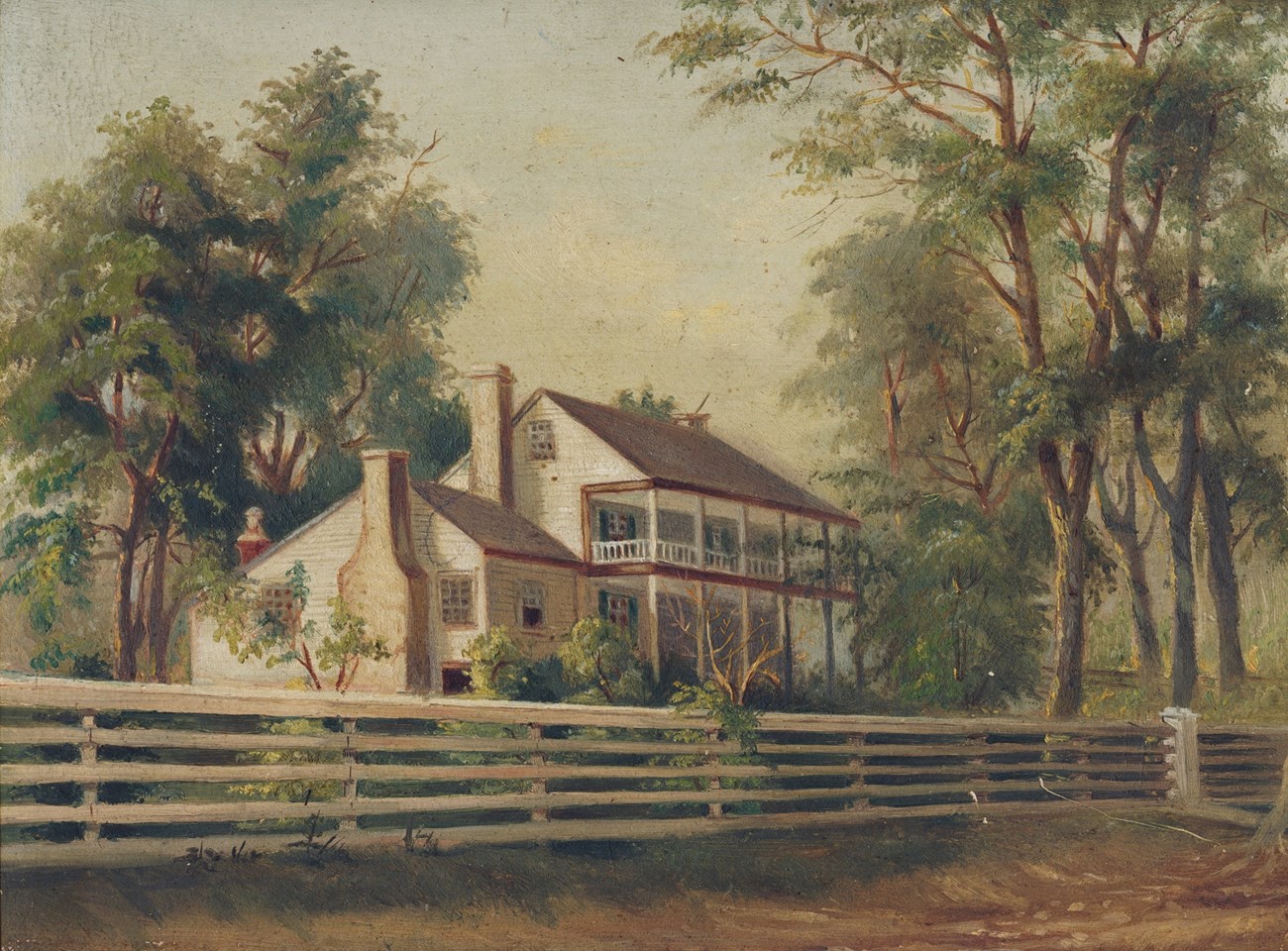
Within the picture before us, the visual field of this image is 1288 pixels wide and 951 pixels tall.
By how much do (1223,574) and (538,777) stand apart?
3.94 metres

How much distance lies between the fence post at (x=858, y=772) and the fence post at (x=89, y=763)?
3.77 m

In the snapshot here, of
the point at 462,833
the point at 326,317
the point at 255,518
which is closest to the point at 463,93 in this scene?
the point at 326,317

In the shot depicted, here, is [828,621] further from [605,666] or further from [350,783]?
[350,783]

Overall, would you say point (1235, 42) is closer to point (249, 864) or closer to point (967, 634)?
point (967, 634)

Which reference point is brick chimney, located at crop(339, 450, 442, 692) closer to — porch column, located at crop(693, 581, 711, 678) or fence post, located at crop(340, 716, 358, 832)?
fence post, located at crop(340, 716, 358, 832)

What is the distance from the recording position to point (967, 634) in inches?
322

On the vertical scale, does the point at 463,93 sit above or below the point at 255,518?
above

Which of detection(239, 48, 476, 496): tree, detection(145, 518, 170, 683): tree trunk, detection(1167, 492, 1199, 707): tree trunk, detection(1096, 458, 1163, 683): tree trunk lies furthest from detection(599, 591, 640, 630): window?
detection(1167, 492, 1199, 707): tree trunk

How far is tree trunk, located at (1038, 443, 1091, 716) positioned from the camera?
325 inches

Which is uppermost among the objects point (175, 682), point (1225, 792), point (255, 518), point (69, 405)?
point (69, 405)

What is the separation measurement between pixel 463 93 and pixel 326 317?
1.31m

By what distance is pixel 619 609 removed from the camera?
7414 mm

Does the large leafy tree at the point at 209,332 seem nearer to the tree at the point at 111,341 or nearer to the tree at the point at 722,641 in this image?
the tree at the point at 111,341

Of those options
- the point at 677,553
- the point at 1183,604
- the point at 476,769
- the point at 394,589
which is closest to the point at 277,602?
the point at 394,589
